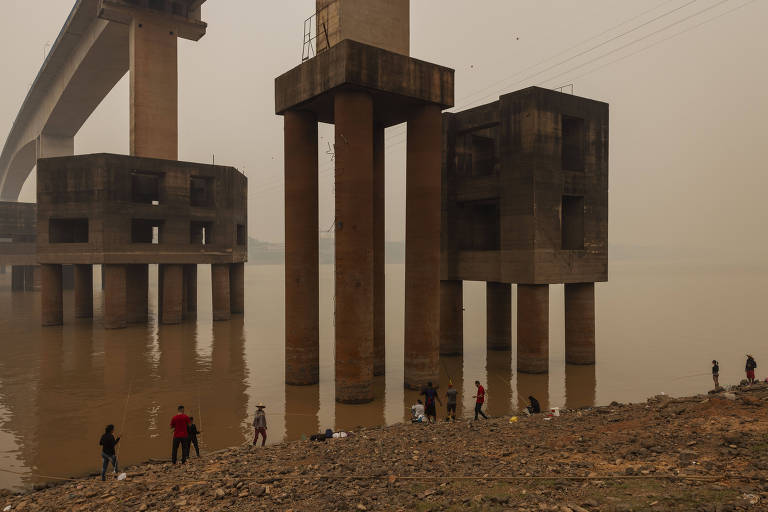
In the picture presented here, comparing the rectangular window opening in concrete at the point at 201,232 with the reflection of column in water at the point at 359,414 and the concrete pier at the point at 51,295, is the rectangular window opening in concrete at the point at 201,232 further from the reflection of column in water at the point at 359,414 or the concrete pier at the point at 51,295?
the reflection of column in water at the point at 359,414

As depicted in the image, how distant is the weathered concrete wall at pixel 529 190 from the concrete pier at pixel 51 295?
29.9 m

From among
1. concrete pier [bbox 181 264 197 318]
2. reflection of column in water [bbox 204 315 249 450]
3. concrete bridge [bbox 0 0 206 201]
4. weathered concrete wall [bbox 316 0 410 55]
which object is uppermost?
concrete bridge [bbox 0 0 206 201]

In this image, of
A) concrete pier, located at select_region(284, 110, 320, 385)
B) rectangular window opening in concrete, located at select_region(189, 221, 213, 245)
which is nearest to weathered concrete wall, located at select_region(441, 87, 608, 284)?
concrete pier, located at select_region(284, 110, 320, 385)

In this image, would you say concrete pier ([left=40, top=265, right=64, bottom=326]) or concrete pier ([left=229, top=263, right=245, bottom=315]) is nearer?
concrete pier ([left=40, top=265, right=64, bottom=326])

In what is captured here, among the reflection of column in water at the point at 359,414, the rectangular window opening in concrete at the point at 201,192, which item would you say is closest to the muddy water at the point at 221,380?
the reflection of column in water at the point at 359,414

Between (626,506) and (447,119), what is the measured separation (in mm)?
24261

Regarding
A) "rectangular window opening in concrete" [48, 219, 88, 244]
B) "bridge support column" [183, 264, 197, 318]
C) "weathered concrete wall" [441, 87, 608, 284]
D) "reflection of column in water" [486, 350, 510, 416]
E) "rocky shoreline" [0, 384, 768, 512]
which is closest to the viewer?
"rocky shoreline" [0, 384, 768, 512]

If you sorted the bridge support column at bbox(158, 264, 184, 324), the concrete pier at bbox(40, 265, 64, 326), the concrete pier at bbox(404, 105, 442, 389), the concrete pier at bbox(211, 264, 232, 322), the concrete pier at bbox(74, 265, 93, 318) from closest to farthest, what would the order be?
the concrete pier at bbox(404, 105, 442, 389)
the concrete pier at bbox(40, 265, 64, 326)
the bridge support column at bbox(158, 264, 184, 324)
the concrete pier at bbox(74, 265, 93, 318)
the concrete pier at bbox(211, 264, 232, 322)

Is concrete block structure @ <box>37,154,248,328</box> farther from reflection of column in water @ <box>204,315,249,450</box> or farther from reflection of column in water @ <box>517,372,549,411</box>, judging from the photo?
reflection of column in water @ <box>517,372,549,411</box>

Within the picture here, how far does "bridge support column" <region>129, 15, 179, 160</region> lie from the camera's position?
148 feet

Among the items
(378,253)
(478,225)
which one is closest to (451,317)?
(478,225)

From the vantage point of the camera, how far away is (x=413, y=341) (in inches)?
906

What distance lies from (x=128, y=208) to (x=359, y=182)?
84.8 feet

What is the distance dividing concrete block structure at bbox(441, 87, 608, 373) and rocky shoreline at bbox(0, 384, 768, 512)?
11.5 metres
